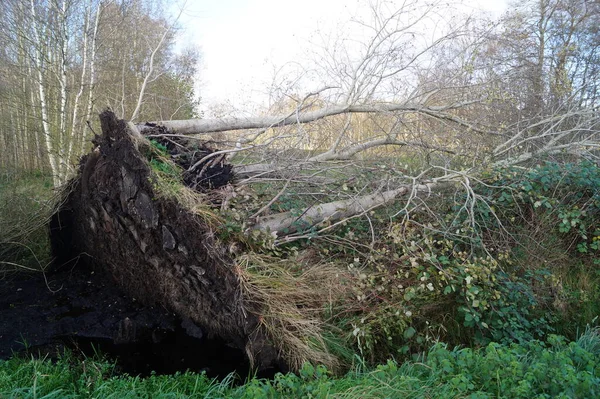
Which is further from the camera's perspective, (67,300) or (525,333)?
(67,300)

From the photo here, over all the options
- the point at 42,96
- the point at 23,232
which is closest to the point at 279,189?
the point at 23,232

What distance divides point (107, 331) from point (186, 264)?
1095mm

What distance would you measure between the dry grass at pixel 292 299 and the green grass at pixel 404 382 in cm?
54

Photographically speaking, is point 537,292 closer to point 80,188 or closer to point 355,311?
point 355,311

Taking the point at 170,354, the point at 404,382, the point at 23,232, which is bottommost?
the point at 170,354

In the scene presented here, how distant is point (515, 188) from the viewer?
5.11 meters

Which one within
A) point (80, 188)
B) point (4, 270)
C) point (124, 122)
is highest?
point (124, 122)

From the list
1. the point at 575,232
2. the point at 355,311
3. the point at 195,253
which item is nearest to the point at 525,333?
the point at 355,311

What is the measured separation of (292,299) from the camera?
3.88 metres

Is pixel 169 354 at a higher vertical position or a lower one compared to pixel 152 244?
lower

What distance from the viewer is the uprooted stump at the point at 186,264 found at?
3730 mm

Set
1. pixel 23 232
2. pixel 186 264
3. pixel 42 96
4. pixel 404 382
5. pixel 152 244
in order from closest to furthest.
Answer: pixel 404 382
pixel 186 264
pixel 152 244
pixel 23 232
pixel 42 96

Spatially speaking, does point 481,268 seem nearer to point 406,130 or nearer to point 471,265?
point 471,265

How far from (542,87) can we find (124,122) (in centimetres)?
674
